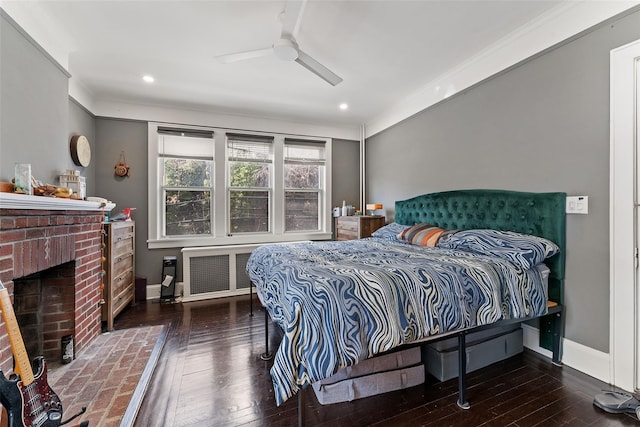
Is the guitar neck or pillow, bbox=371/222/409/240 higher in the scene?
pillow, bbox=371/222/409/240

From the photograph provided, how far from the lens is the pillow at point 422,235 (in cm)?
280

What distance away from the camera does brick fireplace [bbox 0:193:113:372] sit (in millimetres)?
1546

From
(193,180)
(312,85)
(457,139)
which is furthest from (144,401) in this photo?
(457,139)

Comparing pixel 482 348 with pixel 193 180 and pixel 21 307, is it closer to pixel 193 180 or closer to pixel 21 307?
pixel 21 307

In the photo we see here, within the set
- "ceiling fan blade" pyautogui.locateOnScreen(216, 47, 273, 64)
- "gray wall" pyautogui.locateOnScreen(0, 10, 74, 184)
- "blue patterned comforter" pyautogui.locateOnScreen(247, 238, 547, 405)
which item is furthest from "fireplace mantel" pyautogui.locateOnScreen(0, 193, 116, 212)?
"ceiling fan blade" pyautogui.locateOnScreen(216, 47, 273, 64)

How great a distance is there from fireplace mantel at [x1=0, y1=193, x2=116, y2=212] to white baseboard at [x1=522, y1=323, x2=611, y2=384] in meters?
3.77

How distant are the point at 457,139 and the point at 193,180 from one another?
3.66 meters

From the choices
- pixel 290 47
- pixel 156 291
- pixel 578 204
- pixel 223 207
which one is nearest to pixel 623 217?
pixel 578 204

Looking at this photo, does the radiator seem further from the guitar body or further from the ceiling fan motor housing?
the ceiling fan motor housing

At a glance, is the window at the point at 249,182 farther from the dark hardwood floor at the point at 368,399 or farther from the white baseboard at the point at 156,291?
the dark hardwood floor at the point at 368,399

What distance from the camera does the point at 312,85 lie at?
331 centimetres

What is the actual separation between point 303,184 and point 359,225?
52.0 inches

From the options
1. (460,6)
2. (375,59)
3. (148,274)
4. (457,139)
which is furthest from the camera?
(148,274)

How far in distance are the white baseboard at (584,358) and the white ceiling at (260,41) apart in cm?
238
